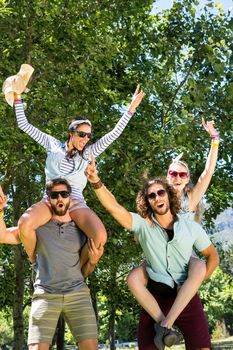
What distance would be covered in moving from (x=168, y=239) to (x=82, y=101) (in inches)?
368

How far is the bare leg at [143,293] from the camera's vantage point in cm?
538

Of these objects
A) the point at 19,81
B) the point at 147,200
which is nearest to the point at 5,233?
the point at 147,200

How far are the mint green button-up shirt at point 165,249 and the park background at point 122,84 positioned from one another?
6.95 meters

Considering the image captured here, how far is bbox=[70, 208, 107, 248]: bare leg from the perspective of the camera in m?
5.56

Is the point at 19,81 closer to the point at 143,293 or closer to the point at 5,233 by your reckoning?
the point at 5,233

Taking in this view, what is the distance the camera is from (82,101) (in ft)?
47.9

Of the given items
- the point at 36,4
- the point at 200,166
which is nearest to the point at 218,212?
the point at 200,166

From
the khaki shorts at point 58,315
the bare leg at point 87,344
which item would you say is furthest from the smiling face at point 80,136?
the bare leg at point 87,344

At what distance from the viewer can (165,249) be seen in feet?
18.4

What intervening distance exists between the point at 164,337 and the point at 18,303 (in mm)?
13586

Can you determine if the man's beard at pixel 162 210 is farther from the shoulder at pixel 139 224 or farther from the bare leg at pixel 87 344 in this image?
the bare leg at pixel 87 344

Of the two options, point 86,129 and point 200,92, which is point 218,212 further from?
point 86,129

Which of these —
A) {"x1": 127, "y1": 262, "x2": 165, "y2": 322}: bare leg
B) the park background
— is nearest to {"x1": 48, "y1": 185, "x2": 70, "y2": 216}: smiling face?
{"x1": 127, "y1": 262, "x2": 165, "y2": 322}: bare leg

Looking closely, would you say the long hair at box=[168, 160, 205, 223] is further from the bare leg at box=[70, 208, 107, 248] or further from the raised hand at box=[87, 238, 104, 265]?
the raised hand at box=[87, 238, 104, 265]
